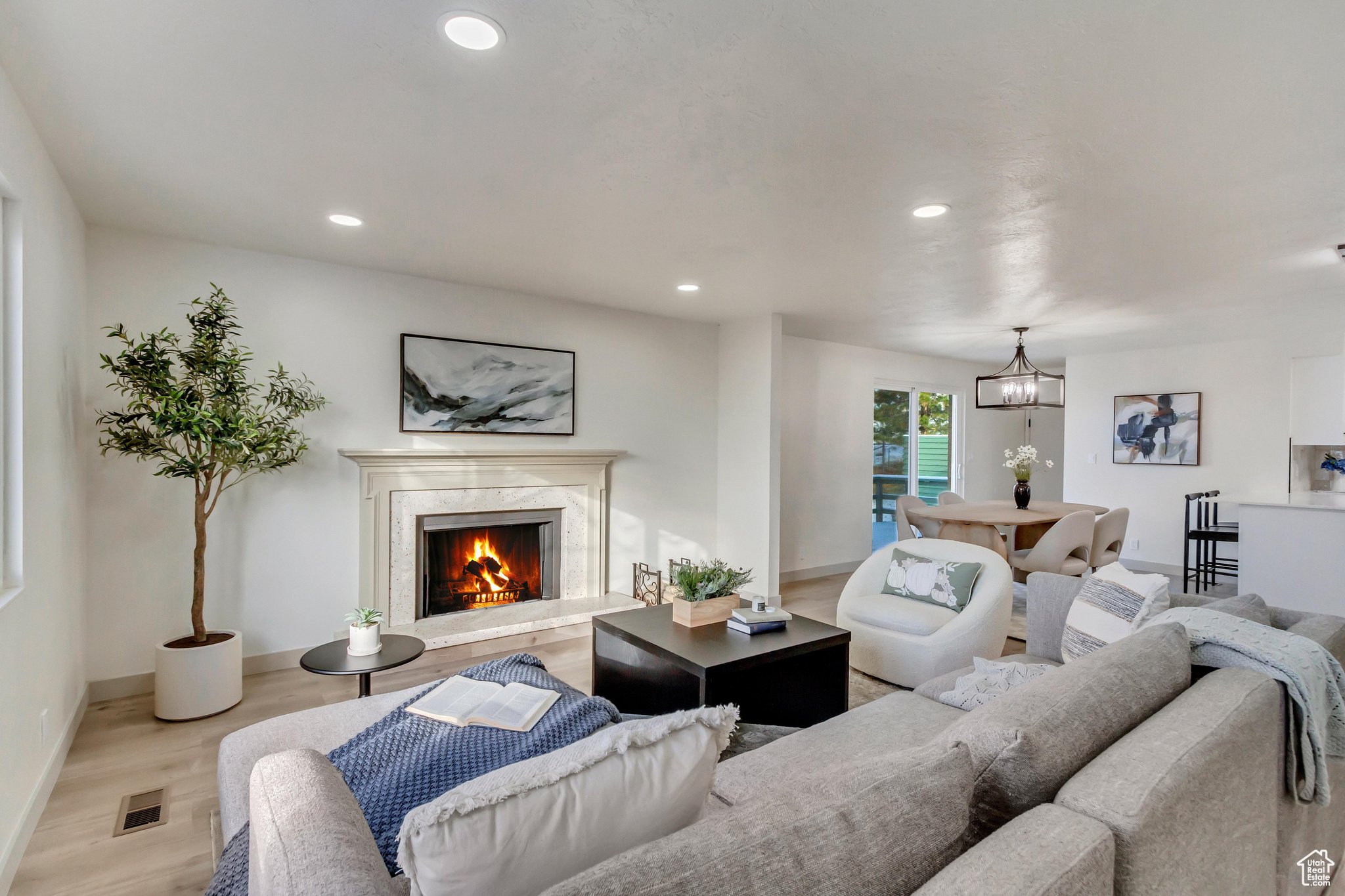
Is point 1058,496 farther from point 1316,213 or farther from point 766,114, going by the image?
point 766,114

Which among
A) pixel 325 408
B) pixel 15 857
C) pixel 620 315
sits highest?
pixel 620 315

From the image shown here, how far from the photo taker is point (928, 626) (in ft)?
10.9

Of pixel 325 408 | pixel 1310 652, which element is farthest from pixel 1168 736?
pixel 325 408

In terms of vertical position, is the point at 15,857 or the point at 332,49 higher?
the point at 332,49

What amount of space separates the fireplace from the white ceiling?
1695 millimetres

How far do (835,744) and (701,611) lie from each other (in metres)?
0.99

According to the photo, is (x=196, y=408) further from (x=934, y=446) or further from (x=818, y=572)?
(x=934, y=446)

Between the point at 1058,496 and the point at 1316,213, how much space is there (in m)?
7.12

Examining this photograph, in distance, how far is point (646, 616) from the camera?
3045 millimetres

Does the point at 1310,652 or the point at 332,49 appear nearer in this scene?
the point at 1310,652

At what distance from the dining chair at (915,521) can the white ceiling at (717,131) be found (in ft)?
8.06

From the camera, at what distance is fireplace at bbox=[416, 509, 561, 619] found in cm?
440

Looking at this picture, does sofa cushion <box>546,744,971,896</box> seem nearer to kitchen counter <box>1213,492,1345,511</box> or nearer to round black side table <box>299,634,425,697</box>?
round black side table <box>299,634,425,697</box>

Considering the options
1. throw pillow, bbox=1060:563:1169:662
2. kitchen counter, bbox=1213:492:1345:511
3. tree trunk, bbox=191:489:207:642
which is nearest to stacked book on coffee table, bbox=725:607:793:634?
throw pillow, bbox=1060:563:1169:662
